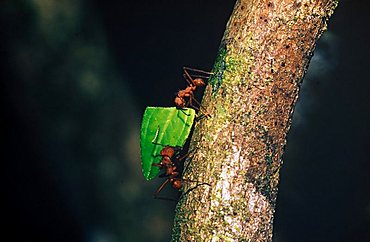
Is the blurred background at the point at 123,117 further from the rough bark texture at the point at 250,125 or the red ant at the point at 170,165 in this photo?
the rough bark texture at the point at 250,125

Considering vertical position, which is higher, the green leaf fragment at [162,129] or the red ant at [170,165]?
the green leaf fragment at [162,129]

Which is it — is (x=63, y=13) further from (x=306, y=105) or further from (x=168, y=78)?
(x=306, y=105)

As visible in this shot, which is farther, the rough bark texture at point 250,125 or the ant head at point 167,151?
the ant head at point 167,151

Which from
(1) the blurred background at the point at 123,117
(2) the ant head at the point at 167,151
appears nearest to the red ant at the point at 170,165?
(2) the ant head at the point at 167,151

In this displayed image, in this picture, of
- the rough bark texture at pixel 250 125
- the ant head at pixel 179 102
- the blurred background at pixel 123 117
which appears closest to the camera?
the rough bark texture at pixel 250 125

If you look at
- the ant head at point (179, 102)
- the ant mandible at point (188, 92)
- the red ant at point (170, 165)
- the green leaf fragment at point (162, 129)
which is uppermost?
the ant mandible at point (188, 92)

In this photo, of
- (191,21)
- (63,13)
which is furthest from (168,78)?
(63,13)

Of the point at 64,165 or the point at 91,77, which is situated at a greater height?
the point at 91,77

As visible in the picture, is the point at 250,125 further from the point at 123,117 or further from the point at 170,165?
the point at 123,117

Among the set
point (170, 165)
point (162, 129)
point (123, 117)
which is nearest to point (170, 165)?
point (170, 165)
